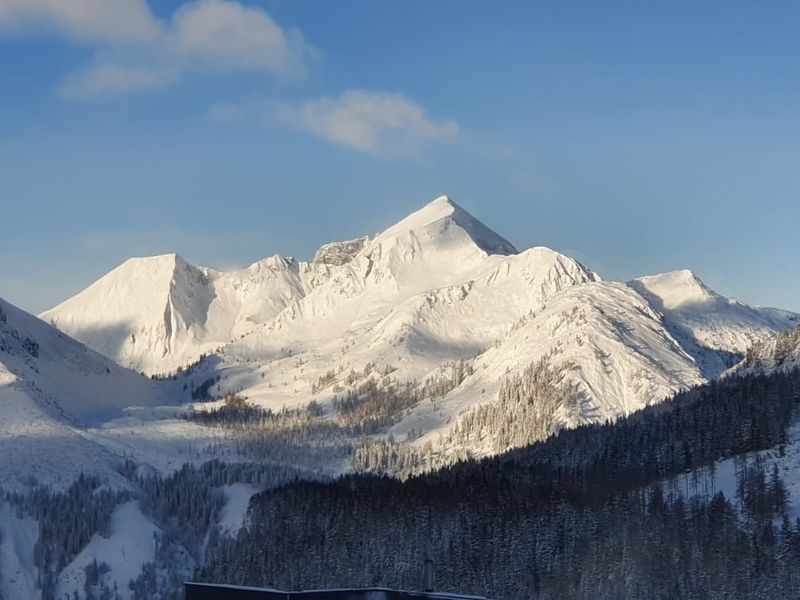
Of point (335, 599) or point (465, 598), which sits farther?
point (335, 599)

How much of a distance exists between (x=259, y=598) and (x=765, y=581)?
94.3 m

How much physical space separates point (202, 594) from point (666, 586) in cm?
8995

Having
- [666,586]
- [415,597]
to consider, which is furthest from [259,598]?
[666,586]

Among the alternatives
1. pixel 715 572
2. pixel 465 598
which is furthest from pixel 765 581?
pixel 465 598

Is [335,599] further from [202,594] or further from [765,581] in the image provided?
[765,581]

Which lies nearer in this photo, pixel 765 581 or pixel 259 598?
pixel 259 598

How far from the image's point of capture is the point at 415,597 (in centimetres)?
12331

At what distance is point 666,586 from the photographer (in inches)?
7869

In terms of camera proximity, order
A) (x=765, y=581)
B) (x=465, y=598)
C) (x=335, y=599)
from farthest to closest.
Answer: (x=765, y=581) < (x=335, y=599) < (x=465, y=598)

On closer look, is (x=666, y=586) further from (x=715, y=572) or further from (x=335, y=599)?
(x=335, y=599)

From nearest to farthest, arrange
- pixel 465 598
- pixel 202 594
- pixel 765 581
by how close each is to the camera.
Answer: pixel 465 598
pixel 202 594
pixel 765 581

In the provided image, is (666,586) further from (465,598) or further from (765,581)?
(465,598)

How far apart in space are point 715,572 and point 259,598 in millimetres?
94324

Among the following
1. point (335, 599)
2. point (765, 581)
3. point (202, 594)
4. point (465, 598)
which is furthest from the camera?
point (765, 581)
